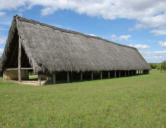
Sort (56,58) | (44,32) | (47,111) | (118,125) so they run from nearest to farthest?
(118,125), (47,111), (56,58), (44,32)

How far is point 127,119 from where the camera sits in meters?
4.16

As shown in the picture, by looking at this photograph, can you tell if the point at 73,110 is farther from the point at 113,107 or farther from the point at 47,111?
the point at 113,107

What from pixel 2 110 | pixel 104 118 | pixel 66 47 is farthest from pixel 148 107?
pixel 66 47

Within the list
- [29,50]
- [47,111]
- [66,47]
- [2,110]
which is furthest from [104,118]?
[66,47]

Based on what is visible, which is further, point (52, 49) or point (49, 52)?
point (52, 49)

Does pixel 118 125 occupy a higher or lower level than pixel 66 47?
lower

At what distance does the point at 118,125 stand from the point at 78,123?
97 centimetres

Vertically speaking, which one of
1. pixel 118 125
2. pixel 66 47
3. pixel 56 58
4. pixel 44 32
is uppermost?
pixel 44 32

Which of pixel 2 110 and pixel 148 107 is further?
pixel 148 107

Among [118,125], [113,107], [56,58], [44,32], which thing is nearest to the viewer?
[118,125]

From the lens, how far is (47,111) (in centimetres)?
479

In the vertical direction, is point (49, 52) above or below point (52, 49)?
below

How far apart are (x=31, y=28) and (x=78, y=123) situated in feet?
39.0

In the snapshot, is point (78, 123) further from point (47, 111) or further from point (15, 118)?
point (15, 118)
